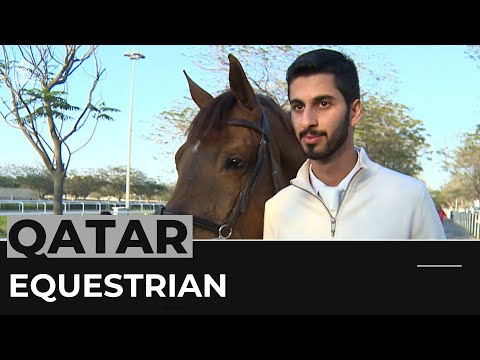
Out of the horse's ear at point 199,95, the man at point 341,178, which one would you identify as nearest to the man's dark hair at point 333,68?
the man at point 341,178

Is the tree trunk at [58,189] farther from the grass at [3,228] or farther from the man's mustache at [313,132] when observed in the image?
the man's mustache at [313,132]

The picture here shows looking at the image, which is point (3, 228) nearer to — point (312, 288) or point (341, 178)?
point (312, 288)

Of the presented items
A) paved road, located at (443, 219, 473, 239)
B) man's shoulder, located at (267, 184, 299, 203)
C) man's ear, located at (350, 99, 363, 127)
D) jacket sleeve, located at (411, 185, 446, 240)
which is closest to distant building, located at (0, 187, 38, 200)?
man's shoulder, located at (267, 184, 299, 203)

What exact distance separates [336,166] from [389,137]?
5.39 metres

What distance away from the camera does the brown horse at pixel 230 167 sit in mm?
2287

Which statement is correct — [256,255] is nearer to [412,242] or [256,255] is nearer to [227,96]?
[412,242]

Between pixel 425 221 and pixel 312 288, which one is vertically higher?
pixel 425 221

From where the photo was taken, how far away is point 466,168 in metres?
6.65

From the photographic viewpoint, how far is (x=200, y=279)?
1.83 metres

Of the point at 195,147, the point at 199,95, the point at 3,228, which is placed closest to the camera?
the point at 3,228

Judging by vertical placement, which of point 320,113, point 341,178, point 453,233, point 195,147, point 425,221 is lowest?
point 453,233

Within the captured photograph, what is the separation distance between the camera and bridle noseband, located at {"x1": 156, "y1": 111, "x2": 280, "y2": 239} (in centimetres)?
226

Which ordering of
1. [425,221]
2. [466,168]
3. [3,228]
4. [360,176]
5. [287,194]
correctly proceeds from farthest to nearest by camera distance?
[466,168], [3,228], [287,194], [360,176], [425,221]

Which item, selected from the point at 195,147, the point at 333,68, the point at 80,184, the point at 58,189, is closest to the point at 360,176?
the point at 333,68
